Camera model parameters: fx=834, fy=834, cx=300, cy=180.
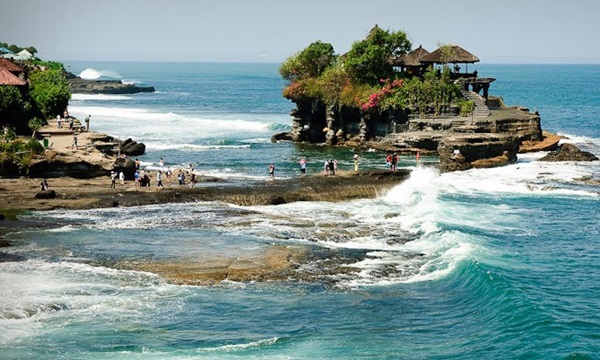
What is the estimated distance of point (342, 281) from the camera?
35000 mm

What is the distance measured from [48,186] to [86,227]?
31.6 ft

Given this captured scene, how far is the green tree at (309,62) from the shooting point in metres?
89.8

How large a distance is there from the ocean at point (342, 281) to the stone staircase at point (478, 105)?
16.6m

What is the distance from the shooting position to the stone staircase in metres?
77.6

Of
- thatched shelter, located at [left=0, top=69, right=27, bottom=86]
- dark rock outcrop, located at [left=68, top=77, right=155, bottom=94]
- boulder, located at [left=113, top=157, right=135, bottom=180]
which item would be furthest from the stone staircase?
dark rock outcrop, located at [left=68, top=77, right=155, bottom=94]

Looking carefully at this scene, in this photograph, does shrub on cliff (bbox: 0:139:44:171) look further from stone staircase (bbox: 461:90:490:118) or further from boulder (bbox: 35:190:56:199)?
stone staircase (bbox: 461:90:490:118)

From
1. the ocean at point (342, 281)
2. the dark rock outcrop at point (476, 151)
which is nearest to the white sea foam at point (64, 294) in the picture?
the ocean at point (342, 281)

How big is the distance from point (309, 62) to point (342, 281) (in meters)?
57.6

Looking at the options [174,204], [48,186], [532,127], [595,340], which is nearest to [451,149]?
[532,127]

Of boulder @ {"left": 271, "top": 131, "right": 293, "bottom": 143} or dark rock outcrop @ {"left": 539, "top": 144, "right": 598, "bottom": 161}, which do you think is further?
boulder @ {"left": 271, "top": 131, "right": 293, "bottom": 143}

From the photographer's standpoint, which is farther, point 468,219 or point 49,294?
point 468,219

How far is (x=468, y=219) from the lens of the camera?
4812 cm

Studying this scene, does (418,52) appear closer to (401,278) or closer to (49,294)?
(401,278)

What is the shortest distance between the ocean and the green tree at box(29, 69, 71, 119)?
25.0 m
